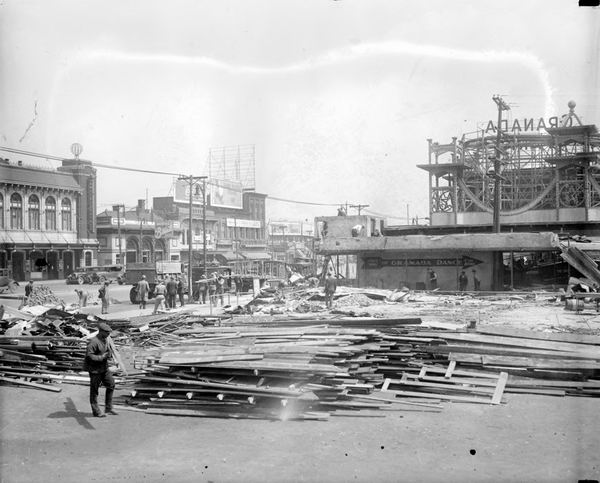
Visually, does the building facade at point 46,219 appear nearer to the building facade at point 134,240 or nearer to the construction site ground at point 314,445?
the building facade at point 134,240

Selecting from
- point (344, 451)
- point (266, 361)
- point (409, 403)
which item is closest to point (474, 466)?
point (344, 451)

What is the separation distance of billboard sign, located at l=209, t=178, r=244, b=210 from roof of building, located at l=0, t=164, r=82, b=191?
92.1 feet

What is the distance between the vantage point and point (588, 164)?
195 ft

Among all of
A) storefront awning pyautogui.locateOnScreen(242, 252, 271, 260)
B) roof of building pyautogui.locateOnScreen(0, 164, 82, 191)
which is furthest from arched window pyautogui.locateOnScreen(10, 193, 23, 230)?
storefront awning pyautogui.locateOnScreen(242, 252, 271, 260)

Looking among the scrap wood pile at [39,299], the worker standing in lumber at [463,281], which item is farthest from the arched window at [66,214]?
the worker standing in lumber at [463,281]

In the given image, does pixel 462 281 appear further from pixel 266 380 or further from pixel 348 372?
pixel 266 380

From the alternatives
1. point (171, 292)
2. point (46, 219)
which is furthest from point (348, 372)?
point (46, 219)

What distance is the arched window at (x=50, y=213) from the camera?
65.1 metres

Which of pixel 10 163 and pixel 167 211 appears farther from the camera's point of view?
pixel 167 211

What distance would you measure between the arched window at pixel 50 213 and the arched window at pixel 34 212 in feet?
4.73

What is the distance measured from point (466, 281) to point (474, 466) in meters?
25.8

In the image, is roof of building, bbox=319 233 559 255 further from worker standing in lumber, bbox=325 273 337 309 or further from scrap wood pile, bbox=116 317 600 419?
scrap wood pile, bbox=116 317 600 419

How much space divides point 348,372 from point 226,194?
8902cm

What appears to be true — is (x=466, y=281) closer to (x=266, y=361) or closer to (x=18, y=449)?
(x=266, y=361)
